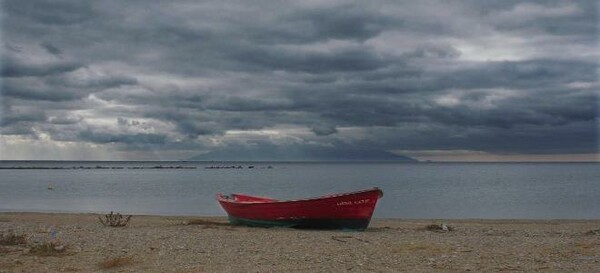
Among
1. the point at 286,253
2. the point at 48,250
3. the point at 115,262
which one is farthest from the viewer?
the point at 286,253

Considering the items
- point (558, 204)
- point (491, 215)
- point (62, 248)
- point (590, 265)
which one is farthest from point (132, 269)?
point (558, 204)

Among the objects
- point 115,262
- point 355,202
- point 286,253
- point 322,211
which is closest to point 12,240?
point 115,262

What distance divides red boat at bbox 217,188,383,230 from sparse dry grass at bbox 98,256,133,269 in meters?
10.3

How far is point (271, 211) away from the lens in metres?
23.6

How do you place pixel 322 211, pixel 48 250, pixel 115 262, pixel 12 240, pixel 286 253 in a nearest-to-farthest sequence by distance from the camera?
pixel 115 262 < pixel 48 250 < pixel 286 253 < pixel 12 240 < pixel 322 211

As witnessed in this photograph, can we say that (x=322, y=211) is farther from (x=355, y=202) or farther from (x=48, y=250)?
(x=48, y=250)

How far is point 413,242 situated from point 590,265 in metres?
5.12

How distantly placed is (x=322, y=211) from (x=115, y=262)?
10.9 meters

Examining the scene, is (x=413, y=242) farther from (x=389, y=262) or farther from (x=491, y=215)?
(x=491, y=215)

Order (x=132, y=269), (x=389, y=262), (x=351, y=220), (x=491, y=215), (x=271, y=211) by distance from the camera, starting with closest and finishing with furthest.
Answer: (x=132, y=269) → (x=389, y=262) → (x=351, y=220) → (x=271, y=211) → (x=491, y=215)

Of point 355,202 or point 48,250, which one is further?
point 355,202

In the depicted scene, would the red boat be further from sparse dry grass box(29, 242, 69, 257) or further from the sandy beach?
sparse dry grass box(29, 242, 69, 257)

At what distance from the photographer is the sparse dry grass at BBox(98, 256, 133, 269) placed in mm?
12375

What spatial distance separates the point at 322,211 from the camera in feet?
73.7
